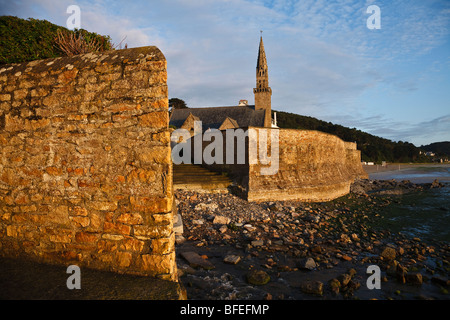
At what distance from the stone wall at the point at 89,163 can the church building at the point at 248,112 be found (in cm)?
3256

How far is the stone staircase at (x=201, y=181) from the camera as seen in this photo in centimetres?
1120

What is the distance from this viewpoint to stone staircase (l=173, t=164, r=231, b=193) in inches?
441

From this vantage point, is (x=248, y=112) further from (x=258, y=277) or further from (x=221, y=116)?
(x=258, y=277)

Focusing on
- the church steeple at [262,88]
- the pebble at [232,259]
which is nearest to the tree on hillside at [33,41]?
the pebble at [232,259]

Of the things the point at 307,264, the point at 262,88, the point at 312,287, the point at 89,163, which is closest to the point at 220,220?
the point at 307,264

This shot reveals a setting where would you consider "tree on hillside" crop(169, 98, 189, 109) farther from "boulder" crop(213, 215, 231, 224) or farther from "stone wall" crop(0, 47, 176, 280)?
"stone wall" crop(0, 47, 176, 280)

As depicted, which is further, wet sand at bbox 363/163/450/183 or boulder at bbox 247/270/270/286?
wet sand at bbox 363/163/450/183

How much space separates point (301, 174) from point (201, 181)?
5482 mm

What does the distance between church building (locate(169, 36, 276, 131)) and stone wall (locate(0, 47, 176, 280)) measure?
32.6 m

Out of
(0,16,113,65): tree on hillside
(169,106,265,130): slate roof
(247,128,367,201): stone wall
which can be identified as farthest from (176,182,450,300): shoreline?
(169,106,265,130): slate roof

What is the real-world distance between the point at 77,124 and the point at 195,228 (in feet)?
16.7

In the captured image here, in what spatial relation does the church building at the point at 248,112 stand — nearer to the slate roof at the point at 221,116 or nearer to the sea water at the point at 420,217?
the slate roof at the point at 221,116

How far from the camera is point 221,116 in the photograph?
38750mm
